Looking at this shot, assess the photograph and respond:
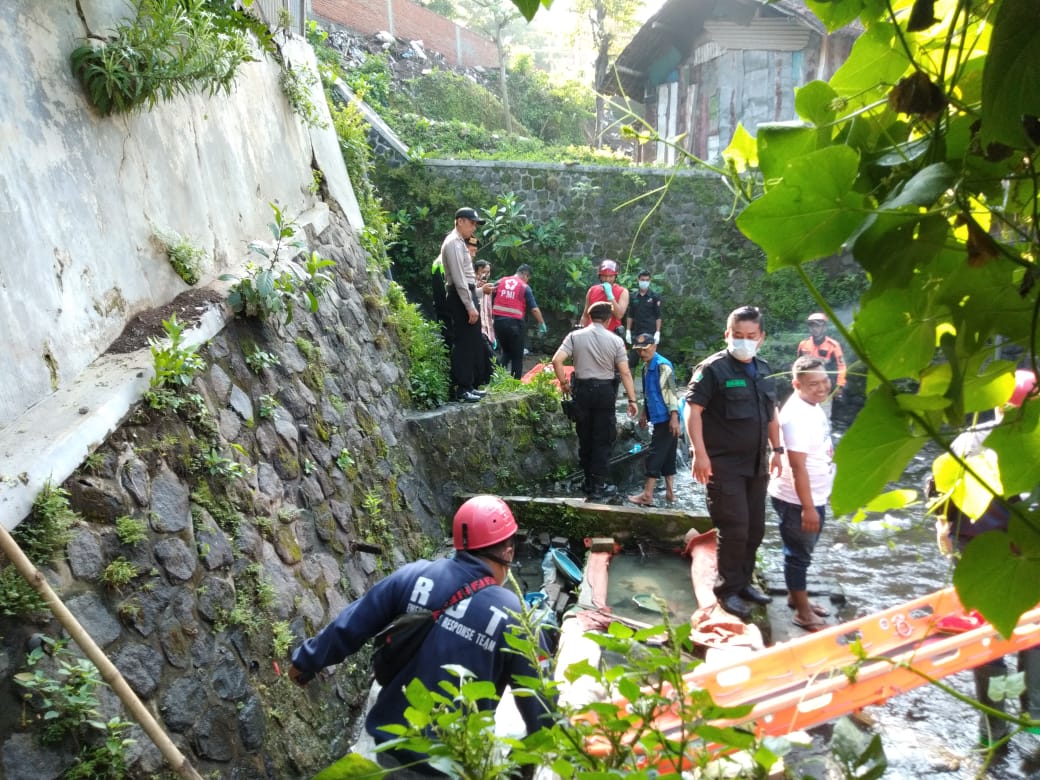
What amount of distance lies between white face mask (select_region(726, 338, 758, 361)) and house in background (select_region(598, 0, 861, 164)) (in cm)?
947

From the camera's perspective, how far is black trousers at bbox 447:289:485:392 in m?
7.00

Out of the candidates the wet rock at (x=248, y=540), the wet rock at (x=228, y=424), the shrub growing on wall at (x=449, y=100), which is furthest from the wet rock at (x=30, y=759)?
the shrub growing on wall at (x=449, y=100)

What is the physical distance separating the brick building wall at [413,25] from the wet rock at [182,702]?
1917 centimetres

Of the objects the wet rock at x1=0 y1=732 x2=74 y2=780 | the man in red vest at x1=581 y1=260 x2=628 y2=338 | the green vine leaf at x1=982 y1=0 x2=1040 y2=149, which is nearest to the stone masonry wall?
the wet rock at x1=0 y1=732 x2=74 y2=780

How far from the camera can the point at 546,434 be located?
7703mm

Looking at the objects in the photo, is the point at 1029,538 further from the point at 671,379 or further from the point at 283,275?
the point at 671,379

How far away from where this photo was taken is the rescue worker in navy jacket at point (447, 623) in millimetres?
2439

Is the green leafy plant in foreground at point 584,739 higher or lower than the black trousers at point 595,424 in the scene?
higher

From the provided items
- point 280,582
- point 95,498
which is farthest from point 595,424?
point 95,498

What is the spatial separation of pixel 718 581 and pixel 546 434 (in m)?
3.22

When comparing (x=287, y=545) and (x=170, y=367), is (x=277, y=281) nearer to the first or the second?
(x=170, y=367)

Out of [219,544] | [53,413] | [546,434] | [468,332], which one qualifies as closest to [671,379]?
[546,434]

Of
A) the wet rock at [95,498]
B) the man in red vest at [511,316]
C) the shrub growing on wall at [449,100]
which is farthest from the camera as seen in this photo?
the shrub growing on wall at [449,100]

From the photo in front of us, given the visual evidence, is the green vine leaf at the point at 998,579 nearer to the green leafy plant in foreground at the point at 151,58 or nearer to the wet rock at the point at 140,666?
the wet rock at the point at 140,666
